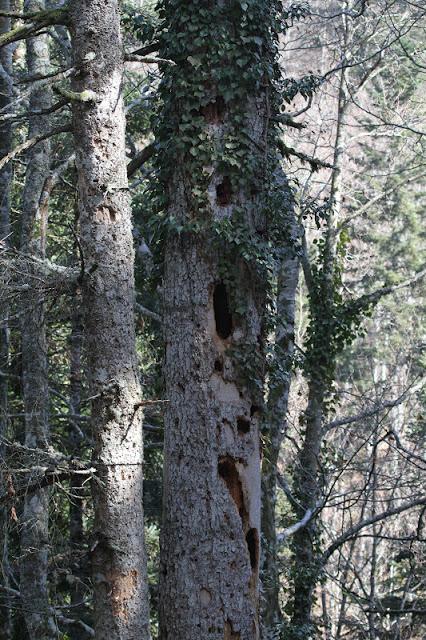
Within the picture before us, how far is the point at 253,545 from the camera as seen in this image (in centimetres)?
618

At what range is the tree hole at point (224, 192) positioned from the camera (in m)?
6.33

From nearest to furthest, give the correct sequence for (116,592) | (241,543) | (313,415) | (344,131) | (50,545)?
1. (116,592)
2. (241,543)
3. (50,545)
4. (313,415)
5. (344,131)

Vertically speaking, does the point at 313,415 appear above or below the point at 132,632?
above

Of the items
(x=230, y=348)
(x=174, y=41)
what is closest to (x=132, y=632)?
(x=230, y=348)

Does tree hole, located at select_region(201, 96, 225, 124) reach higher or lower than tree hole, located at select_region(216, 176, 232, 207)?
higher

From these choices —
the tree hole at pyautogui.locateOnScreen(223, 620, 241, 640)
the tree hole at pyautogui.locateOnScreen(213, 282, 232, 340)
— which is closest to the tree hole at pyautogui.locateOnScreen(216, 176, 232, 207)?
the tree hole at pyautogui.locateOnScreen(213, 282, 232, 340)

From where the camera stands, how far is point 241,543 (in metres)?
6.00

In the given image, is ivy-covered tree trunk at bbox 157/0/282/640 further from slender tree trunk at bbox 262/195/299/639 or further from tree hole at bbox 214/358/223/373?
slender tree trunk at bbox 262/195/299/639

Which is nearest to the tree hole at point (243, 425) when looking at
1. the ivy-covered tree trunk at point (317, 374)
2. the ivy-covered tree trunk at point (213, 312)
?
the ivy-covered tree trunk at point (213, 312)

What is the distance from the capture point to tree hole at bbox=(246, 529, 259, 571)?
6.15 meters

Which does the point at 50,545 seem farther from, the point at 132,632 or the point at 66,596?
the point at 66,596

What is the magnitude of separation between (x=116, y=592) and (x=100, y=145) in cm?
293

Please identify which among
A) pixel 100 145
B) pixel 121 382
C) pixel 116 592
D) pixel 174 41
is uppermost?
pixel 174 41

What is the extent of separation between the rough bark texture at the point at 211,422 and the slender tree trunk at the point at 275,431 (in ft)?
1.97
